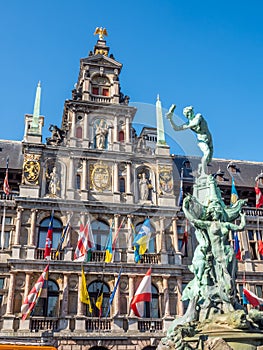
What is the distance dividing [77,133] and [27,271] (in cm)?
1103

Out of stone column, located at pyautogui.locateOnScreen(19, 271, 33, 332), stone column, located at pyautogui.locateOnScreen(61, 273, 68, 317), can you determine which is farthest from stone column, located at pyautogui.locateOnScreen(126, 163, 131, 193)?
stone column, located at pyautogui.locateOnScreen(19, 271, 33, 332)

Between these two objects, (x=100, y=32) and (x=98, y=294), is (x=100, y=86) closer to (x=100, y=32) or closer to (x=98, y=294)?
(x=100, y=32)

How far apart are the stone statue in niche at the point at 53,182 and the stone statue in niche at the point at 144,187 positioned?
5.98 metres

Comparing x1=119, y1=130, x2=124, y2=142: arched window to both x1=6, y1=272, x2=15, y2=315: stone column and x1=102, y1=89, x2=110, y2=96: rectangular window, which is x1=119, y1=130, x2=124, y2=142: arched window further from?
x1=6, y1=272, x2=15, y2=315: stone column

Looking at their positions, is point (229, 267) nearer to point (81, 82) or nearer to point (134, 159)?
point (134, 159)

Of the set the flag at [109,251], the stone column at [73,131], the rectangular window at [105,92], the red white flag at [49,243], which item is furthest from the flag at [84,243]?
the rectangular window at [105,92]

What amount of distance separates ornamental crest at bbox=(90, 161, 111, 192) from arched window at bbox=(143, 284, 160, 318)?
7.82 metres

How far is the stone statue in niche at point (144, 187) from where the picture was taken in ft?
100

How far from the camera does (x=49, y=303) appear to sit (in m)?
→ 26.1

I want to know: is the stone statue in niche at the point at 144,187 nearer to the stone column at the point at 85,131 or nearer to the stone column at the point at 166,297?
the stone column at the point at 85,131

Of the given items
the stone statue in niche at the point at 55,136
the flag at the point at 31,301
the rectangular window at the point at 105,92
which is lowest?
the flag at the point at 31,301

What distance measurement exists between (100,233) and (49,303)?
18.5 feet

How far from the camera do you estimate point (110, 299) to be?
25.4 meters

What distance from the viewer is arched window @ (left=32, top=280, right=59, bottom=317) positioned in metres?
25.6
